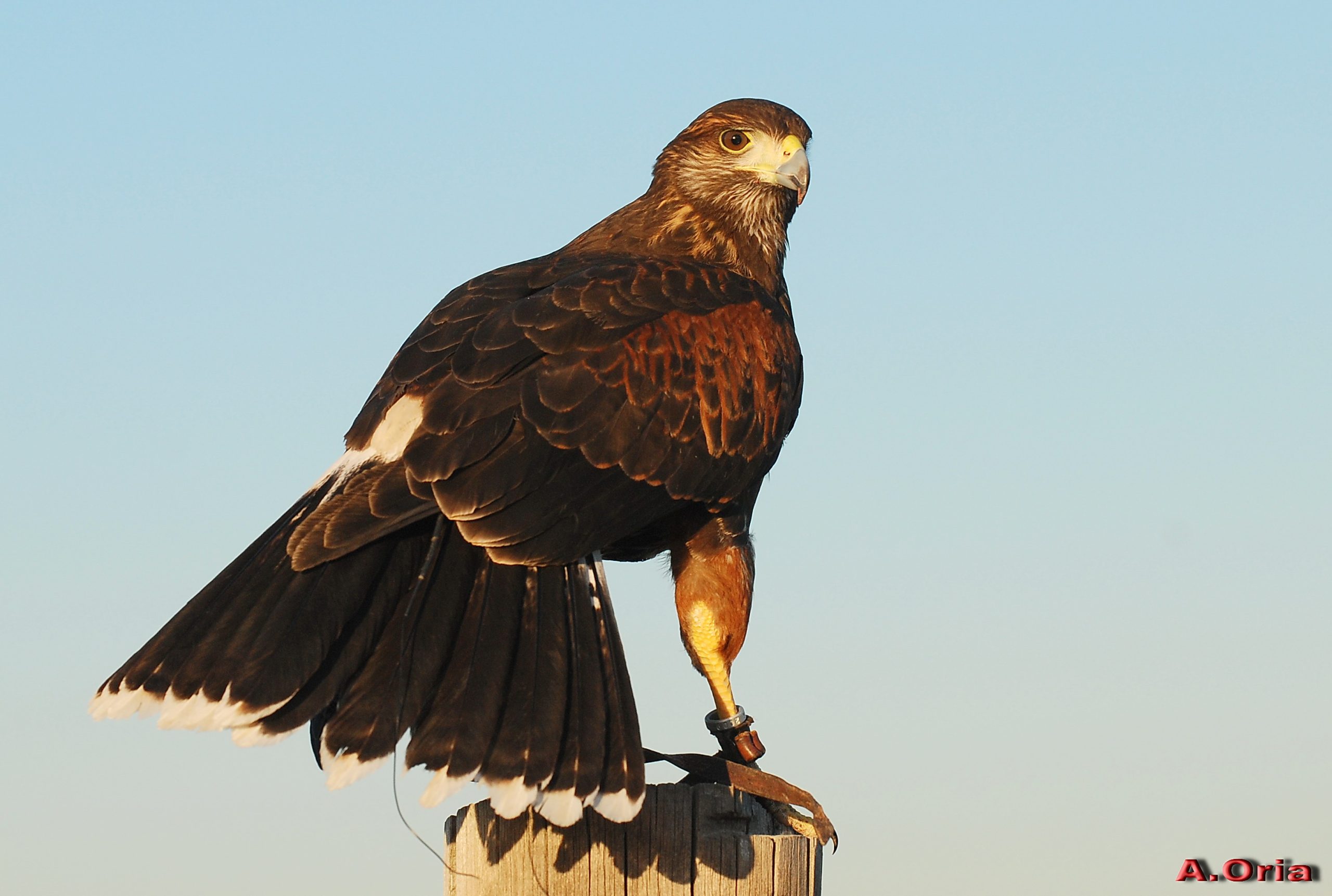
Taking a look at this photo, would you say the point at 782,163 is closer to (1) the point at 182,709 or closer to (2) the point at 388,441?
(2) the point at 388,441

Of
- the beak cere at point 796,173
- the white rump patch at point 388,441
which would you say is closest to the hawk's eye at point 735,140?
the beak cere at point 796,173

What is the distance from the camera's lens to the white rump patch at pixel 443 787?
11.9 ft

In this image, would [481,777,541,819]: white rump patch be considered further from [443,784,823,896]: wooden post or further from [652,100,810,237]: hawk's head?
[652,100,810,237]: hawk's head

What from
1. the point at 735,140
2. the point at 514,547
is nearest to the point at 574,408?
the point at 514,547

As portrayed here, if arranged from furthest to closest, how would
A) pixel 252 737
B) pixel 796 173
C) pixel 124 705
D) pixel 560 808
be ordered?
pixel 796 173
pixel 124 705
pixel 252 737
pixel 560 808

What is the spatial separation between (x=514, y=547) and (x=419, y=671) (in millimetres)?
446

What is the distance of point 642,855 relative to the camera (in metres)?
3.59

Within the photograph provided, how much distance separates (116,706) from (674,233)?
2844 millimetres

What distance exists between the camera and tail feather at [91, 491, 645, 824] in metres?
3.66

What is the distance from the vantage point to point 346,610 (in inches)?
155

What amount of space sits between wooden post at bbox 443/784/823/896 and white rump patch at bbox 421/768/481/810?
0.31ft

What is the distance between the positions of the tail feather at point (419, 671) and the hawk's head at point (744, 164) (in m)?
2.05

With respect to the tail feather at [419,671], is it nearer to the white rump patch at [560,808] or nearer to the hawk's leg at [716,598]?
the white rump patch at [560,808]

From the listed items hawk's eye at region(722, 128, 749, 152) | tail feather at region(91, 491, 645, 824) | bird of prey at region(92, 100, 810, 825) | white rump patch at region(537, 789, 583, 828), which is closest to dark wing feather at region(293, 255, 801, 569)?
bird of prey at region(92, 100, 810, 825)
